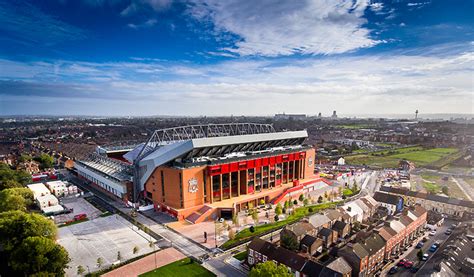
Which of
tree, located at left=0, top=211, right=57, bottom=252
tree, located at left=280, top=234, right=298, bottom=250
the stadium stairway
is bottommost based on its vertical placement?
the stadium stairway

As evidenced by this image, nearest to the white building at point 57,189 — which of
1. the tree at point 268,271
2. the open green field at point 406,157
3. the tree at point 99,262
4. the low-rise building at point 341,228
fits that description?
the tree at point 99,262

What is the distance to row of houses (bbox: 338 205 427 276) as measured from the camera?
3772 centimetres

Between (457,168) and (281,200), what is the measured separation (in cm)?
8370

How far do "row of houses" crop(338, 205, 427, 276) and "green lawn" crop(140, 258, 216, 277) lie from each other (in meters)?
20.3

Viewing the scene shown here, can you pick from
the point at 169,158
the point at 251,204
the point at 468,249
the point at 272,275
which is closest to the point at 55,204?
the point at 169,158

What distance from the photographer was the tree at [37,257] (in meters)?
33.1

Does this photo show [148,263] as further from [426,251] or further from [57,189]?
[57,189]

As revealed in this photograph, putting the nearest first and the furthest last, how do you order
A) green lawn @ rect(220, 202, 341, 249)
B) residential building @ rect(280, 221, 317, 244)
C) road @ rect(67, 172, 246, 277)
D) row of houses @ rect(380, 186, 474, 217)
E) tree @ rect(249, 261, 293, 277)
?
tree @ rect(249, 261, 293, 277) < road @ rect(67, 172, 246, 277) < residential building @ rect(280, 221, 317, 244) < green lawn @ rect(220, 202, 341, 249) < row of houses @ rect(380, 186, 474, 217)

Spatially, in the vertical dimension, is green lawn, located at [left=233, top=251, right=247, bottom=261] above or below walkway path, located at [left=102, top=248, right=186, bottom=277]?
below

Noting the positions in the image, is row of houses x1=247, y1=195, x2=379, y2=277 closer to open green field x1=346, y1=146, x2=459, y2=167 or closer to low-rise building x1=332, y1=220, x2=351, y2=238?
low-rise building x1=332, y1=220, x2=351, y2=238

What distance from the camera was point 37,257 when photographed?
33.1 m

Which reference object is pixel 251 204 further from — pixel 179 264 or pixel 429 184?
pixel 429 184

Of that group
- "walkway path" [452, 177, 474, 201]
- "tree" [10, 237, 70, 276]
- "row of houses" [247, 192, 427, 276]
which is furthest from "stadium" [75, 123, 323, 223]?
"walkway path" [452, 177, 474, 201]

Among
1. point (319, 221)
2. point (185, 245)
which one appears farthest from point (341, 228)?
point (185, 245)
